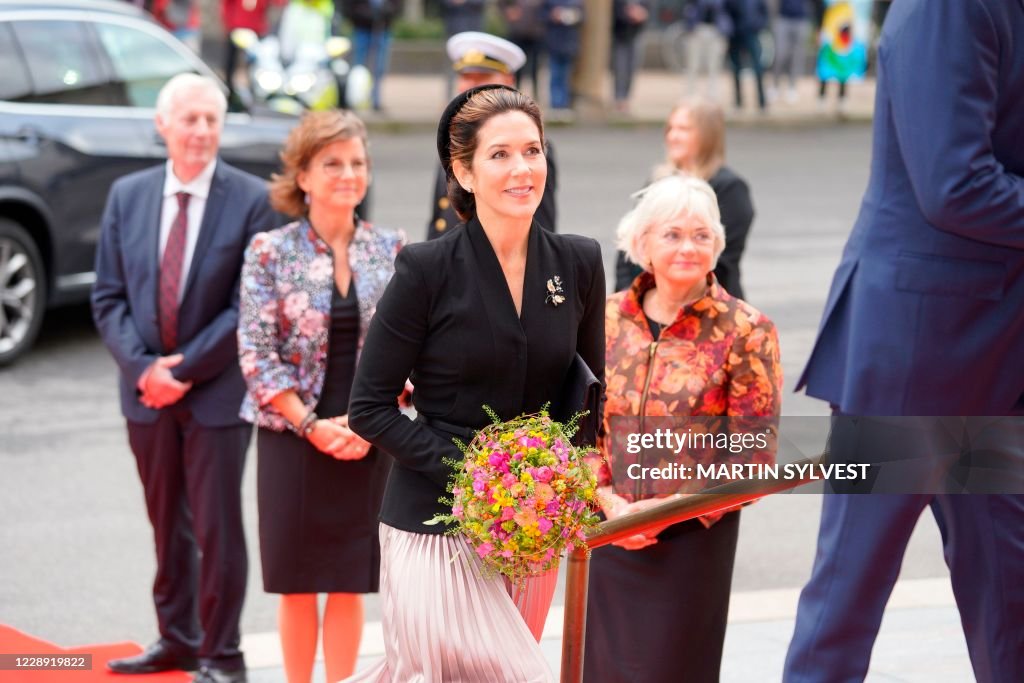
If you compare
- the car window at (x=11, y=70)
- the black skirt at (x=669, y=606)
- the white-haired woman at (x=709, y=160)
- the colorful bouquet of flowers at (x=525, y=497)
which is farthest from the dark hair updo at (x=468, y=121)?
the car window at (x=11, y=70)

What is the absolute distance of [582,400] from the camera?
3.60 meters

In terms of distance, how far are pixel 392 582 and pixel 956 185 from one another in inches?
65.8

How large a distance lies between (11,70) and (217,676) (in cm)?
545

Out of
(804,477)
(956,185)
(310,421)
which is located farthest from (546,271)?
(310,421)

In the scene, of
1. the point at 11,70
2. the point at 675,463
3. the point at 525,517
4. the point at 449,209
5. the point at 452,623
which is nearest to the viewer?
the point at 525,517

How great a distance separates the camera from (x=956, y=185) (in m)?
3.93

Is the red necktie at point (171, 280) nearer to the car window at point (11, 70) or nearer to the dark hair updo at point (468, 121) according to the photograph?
the dark hair updo at point (468, 121)

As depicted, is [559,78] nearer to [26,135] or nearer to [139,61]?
[139,61]

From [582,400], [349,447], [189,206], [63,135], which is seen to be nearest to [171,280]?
[189,206]

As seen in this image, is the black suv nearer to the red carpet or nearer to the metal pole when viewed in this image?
the red carpet

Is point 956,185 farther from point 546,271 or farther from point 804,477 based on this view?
point 546,271

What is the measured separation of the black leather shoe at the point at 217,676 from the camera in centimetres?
538

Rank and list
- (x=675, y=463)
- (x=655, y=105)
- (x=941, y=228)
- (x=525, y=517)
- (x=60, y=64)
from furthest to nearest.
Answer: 1. (x=655, y=105)
2. (x=60, y=64)
3. (x=675, y=463)
4. (x=941, y=228)
5. (x=525, y=517)

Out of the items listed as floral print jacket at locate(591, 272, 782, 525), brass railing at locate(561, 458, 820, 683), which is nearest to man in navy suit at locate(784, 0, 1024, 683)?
floral print jacket at locate(591, 272, 782, 525)
